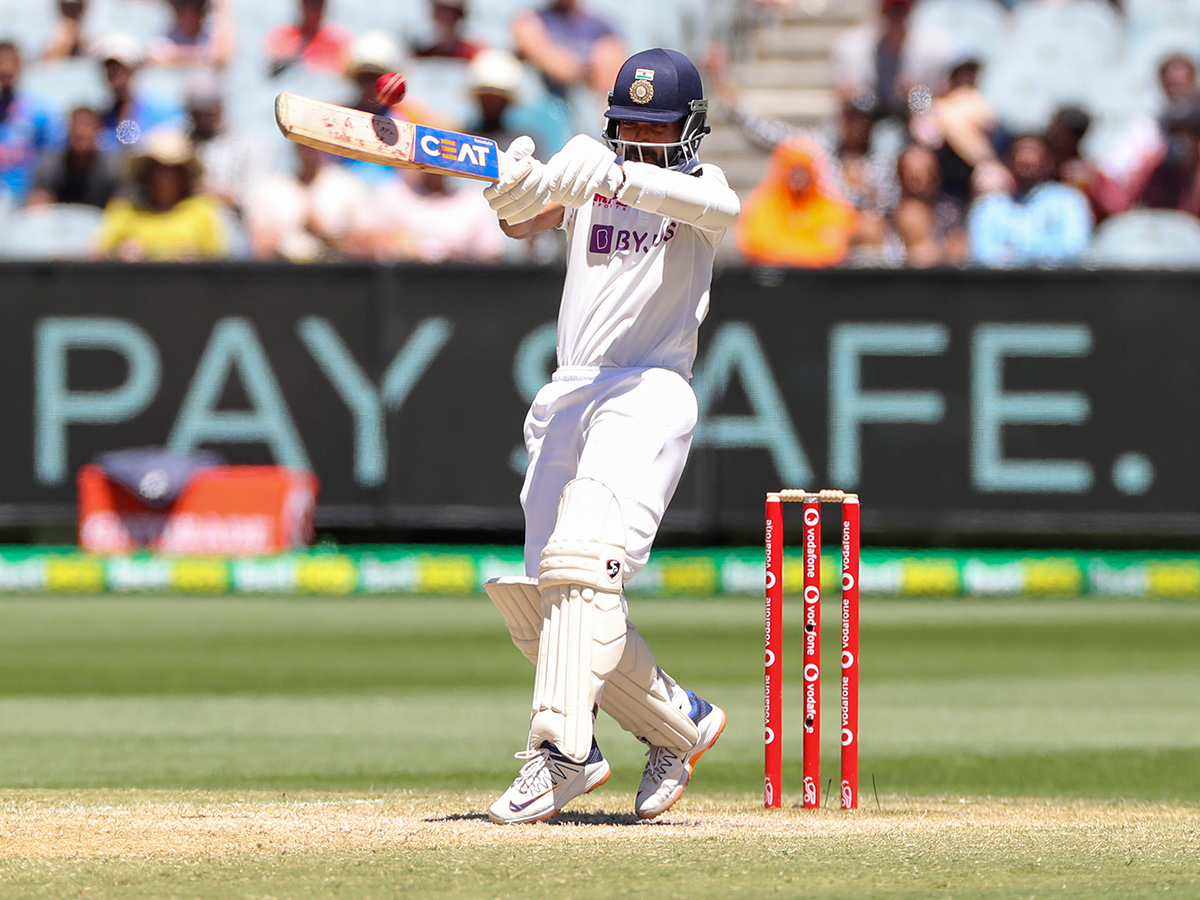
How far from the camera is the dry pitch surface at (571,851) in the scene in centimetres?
375

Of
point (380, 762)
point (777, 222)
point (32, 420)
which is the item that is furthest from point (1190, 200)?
point (380, 762)

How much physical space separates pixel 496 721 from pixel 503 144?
5.56 m

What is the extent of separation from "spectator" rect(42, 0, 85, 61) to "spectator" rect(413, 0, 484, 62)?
2.73 m

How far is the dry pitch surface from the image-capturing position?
375 cm

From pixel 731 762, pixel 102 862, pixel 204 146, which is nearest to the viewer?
pixel 102 862

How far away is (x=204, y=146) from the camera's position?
1310cm

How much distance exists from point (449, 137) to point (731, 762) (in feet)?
9.10

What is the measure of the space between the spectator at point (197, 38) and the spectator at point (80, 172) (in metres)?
1.44

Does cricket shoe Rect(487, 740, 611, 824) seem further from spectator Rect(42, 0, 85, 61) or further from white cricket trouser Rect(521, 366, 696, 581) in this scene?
spectator Rect(42, 0, 85, 61)

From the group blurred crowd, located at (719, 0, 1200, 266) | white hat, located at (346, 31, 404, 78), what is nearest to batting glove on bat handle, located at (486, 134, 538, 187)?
A: blurred crowd, located at (719, 0, 1200, 266)

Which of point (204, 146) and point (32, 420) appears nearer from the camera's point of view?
point (32, 420)

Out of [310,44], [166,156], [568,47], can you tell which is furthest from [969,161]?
[166,156]

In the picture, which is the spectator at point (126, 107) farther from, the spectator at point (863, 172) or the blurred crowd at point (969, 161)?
the spectator at point (863, 172)

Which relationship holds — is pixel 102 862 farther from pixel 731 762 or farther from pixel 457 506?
pixel 457 506
